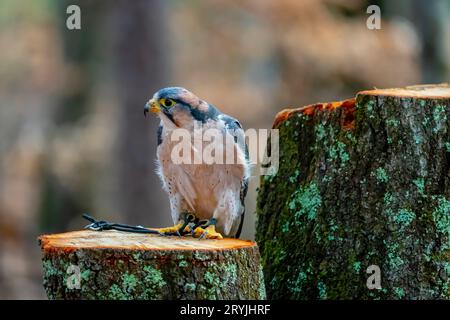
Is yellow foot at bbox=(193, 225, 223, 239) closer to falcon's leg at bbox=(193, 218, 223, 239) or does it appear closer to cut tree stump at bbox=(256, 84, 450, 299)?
falcon's leg at bbox=(193, 218, 223, 239)

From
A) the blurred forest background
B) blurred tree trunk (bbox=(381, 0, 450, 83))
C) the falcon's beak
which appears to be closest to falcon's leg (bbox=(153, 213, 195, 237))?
the falcon's beak

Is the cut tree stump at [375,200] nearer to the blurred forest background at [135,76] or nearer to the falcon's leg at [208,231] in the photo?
the falcon's leg at [208,231]

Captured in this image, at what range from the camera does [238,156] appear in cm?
467

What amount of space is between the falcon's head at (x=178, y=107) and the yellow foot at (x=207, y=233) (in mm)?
628

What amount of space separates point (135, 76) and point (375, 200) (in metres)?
7.15

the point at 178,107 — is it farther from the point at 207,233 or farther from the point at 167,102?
the point at 207,233

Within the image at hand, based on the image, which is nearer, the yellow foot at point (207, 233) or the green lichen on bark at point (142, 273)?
the green lichen on bark at point (142, 273)

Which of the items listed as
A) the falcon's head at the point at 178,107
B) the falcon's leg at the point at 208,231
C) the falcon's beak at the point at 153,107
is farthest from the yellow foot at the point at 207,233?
the falcon's beak at the point at 153,107

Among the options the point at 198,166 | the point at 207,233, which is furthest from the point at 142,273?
the point at 198,166

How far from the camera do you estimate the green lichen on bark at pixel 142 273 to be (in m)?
3.84

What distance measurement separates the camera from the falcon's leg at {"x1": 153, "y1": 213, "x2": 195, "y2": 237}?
14.4ft
